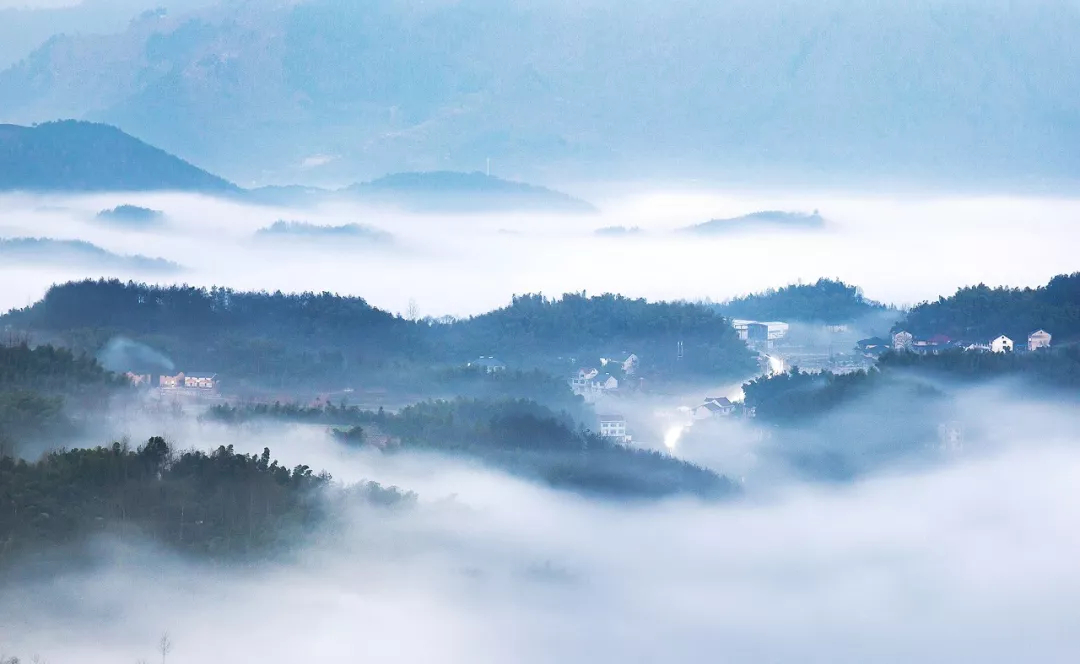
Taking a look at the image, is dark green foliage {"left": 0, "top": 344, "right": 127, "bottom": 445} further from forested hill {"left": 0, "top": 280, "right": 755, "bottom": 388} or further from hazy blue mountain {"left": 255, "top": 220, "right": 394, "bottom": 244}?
hazy blue mountain {"left": 255, "top": 220, "right": 394, "bottom": 244}

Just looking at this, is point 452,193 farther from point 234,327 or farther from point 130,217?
point 234,327

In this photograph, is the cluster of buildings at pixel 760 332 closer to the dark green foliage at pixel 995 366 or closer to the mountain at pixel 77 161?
the dark green foliage at pixel 995 366

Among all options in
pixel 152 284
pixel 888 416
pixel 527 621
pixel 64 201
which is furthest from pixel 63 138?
pixel 527 621

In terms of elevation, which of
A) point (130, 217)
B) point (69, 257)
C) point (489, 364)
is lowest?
point (489, 364)

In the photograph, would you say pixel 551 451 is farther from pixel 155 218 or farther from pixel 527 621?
pixel 155 218

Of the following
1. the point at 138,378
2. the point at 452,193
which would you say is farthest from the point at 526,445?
the point at 452,193

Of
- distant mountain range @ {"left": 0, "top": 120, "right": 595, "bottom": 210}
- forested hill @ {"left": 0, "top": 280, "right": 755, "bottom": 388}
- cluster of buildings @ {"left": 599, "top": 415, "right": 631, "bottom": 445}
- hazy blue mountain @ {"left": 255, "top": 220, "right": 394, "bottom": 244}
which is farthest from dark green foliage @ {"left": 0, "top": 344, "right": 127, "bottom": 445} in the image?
hazy blue mountain @ {"left": 255, "top": 220, "right": 394, "bottom": 244}
